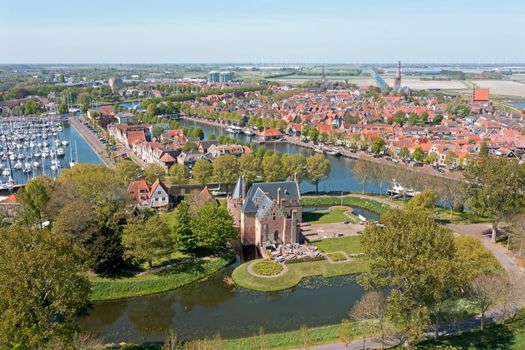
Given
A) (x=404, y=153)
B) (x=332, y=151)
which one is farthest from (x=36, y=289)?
(x=332, y=151)

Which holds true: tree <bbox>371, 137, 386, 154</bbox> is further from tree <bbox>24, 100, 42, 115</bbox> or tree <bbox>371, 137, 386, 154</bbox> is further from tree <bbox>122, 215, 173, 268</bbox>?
tree <bbox>24, 100, 42, 115</bbox>

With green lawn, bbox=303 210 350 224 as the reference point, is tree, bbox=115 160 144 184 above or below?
above

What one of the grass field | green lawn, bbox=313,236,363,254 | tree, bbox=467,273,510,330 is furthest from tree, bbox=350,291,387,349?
the grass field

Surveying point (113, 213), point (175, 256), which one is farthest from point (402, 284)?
point (113, 213)

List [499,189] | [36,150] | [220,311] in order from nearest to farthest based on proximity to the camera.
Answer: [220,311] → [499,189] → [36,150]

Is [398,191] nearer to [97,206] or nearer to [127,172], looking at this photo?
[127,172]
